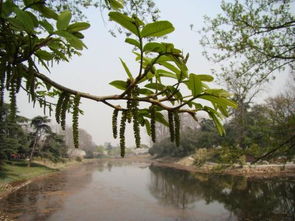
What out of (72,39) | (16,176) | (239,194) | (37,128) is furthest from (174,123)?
(37,128)

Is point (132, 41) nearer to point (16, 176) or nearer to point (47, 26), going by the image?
point (47, 26)

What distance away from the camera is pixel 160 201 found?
17172 mm

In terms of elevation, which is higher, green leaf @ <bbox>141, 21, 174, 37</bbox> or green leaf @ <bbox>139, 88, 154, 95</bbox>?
green leaf @ <bbox>141, 21, 174, 37</bbox>

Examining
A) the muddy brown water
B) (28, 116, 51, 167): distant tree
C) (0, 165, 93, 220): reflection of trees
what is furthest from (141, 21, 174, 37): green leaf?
(28, 116, 51, 167): distant tree

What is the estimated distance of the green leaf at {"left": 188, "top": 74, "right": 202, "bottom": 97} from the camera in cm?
85

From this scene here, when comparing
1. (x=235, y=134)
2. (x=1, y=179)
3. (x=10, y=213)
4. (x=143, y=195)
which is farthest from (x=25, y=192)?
(x=235, y=134)

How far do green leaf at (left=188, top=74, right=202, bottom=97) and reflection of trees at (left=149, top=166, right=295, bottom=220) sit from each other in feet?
45.2

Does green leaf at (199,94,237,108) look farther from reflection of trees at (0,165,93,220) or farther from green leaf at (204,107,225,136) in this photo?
reflection of trees at (0,165,93,220)

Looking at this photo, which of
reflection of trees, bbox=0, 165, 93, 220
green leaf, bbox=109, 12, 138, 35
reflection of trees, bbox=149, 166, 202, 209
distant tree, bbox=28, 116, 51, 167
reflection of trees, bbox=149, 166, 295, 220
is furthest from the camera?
distant tree, bbox=28, 116, 51, 167

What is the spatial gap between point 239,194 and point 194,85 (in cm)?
1840

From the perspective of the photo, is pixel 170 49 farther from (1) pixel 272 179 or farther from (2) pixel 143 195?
(1) pixel 272 179

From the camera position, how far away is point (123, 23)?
801 millimetres

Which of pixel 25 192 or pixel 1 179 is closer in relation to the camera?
pixel 25 192

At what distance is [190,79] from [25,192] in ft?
71.5
